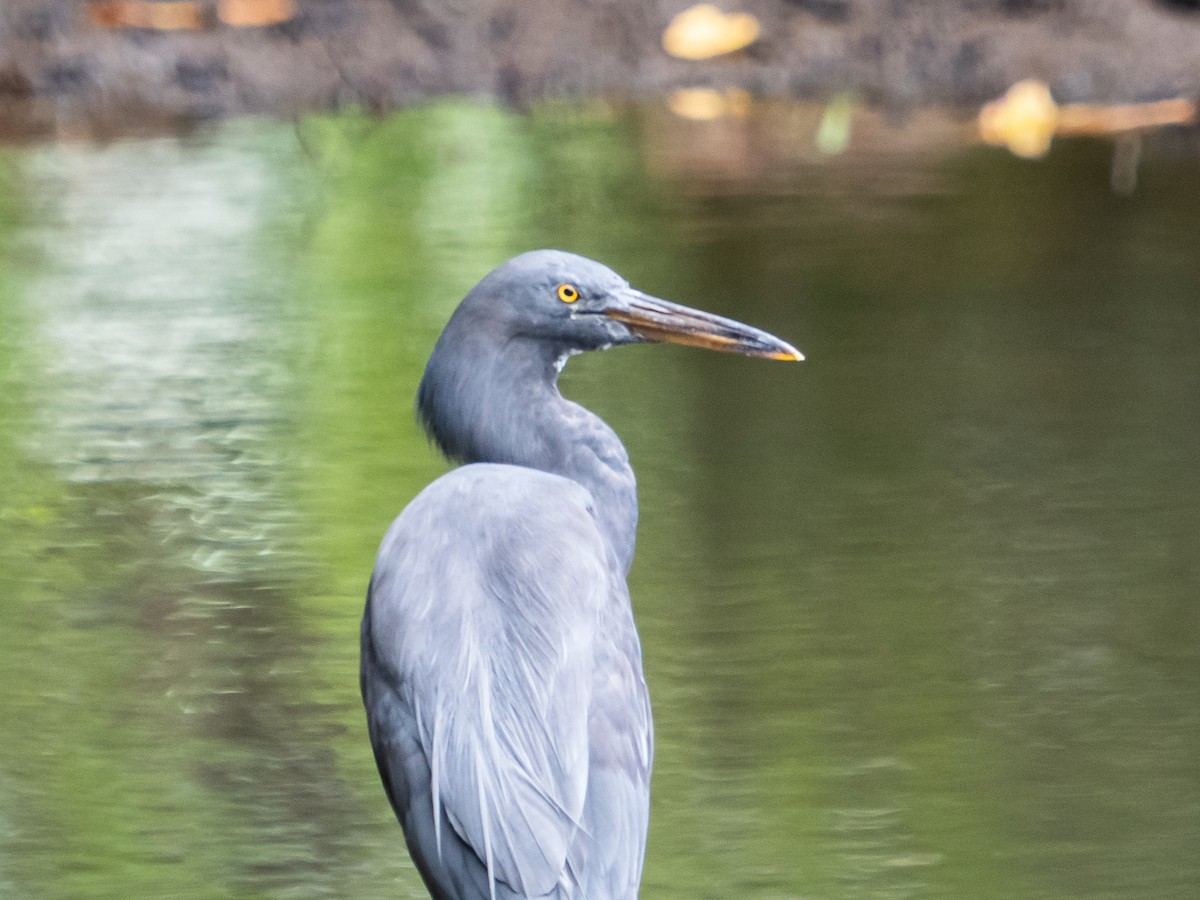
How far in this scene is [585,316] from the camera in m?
3.13

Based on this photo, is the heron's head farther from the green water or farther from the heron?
the green water

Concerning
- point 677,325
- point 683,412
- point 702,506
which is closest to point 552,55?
point 683,412

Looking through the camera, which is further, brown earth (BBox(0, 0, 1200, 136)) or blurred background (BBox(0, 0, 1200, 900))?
brown earth (BBox(0, 0, 1200, 136))

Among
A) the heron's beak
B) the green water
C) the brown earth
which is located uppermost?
the brown earth

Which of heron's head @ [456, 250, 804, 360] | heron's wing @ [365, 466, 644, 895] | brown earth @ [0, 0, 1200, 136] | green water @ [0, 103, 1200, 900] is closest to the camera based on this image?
heron's wing @ [365, 466, 644, 895]

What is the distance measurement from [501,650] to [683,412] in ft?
8.65

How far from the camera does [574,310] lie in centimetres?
313

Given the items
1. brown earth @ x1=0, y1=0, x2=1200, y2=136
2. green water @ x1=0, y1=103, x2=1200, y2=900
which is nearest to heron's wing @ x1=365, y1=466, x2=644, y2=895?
green water @ x1=0, y1=103, x2=1200, y2=900

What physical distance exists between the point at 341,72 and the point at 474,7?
76 cm

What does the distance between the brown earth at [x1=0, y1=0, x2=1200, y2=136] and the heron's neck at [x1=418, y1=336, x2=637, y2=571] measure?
613cm

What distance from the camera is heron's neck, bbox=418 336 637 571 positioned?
3.13 m

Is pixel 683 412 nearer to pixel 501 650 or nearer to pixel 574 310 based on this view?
pixel 574 310

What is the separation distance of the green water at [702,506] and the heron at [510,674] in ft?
1.64

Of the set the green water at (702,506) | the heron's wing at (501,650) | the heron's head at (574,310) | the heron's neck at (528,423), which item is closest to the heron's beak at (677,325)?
the heron's head at (574,310)
